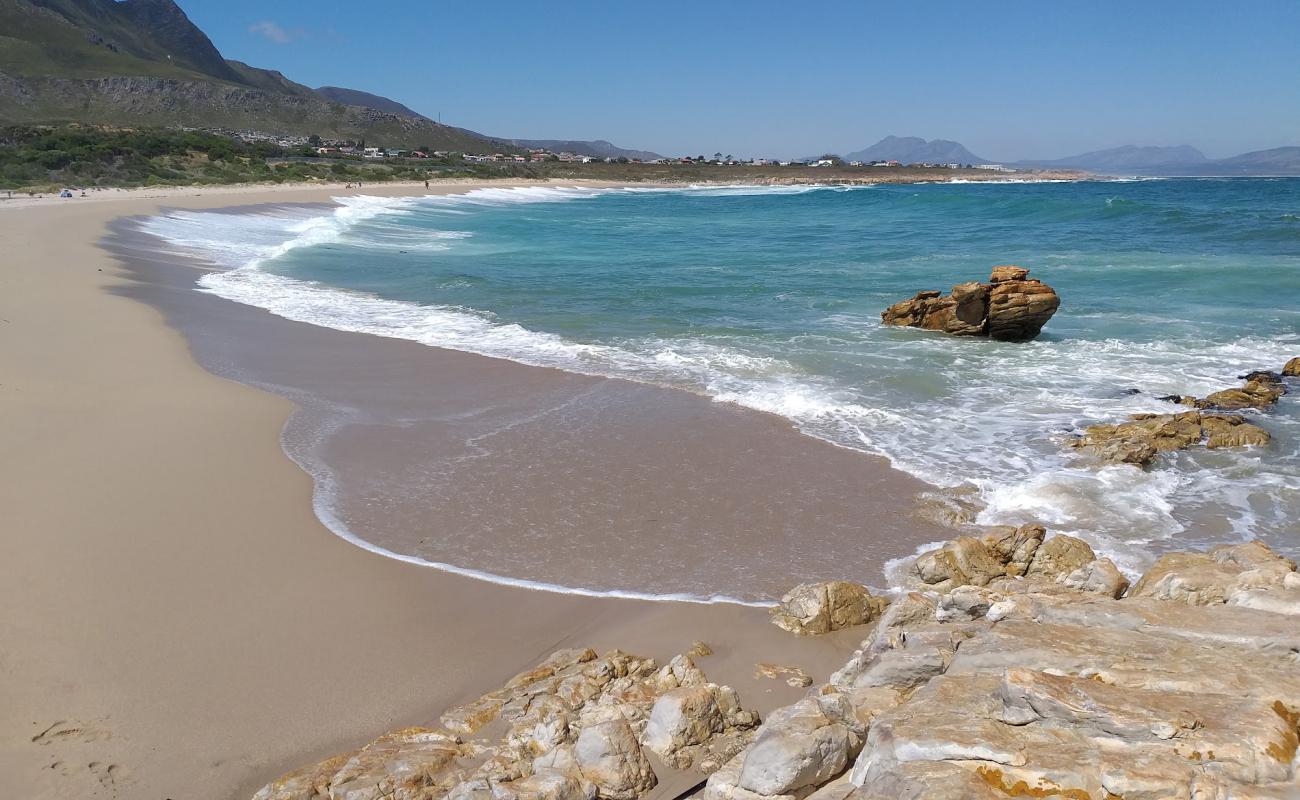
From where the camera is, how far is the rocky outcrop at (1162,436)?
8.89m

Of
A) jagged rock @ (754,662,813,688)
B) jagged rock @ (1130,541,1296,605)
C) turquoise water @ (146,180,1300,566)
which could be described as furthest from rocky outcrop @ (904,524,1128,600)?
jagged rock @ (754,662,813,688)

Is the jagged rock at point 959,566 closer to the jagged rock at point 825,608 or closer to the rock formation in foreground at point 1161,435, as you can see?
the jagged rock at point 825,608

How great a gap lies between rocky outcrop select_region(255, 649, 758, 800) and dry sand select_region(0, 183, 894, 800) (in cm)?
38

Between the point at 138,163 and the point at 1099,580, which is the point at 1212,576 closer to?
the point at 1099,580

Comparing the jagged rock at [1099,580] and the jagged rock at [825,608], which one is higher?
the jagged rock at [1099,580]

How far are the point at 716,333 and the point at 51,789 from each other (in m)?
12.3

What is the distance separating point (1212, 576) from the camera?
15.8ft

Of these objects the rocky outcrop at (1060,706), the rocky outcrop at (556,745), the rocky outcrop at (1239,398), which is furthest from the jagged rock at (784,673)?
the rocky outcrop at (1239,398)

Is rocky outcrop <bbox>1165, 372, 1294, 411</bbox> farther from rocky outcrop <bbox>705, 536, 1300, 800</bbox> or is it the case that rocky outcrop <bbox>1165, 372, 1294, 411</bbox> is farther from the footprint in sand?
the footprint in sand

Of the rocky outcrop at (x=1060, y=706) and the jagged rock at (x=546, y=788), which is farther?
the jagged rock at (x=546, y=788)

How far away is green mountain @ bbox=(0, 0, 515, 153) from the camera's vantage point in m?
93.4

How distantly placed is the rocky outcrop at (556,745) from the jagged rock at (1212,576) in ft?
8.25

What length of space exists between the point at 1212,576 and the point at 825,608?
88.6 inches

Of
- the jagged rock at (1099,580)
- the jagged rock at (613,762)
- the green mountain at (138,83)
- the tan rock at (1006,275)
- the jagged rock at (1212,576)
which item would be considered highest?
the green mountain at (138,83)
